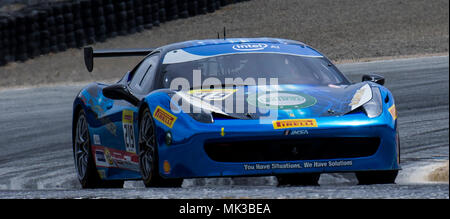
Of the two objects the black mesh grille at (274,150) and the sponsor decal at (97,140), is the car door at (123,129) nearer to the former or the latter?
the sponsor decal at (97,140)

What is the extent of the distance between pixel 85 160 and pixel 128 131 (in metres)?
1.24

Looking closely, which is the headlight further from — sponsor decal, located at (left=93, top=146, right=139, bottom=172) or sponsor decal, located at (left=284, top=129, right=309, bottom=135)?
sponsor decal, located at (left=93, top=146, right=139, bottom=172)

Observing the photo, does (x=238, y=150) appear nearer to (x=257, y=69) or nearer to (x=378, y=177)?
(x=378, y=177)

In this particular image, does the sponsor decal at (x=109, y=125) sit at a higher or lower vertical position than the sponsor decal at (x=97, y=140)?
higher

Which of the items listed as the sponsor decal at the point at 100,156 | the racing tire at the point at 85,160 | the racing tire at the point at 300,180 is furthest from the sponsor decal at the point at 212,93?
the racing tire at the point at 85,160

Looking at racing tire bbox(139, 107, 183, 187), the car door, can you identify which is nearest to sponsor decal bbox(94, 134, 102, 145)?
the car door

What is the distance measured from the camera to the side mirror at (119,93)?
6.37m

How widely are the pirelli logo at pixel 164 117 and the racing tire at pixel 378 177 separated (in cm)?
121

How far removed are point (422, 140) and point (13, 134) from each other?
13.9ft

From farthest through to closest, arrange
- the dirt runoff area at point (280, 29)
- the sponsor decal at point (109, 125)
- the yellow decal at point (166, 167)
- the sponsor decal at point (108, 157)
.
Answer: the dirt runoff area at point (280, 29)
the sponsor decal at point (108, 157)
the sponsor decal at point (109, 125)
the yellow decal at point (166, 167)

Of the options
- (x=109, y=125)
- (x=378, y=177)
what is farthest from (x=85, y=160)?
(x=378, y=177)

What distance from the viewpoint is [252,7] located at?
23.3 meters
